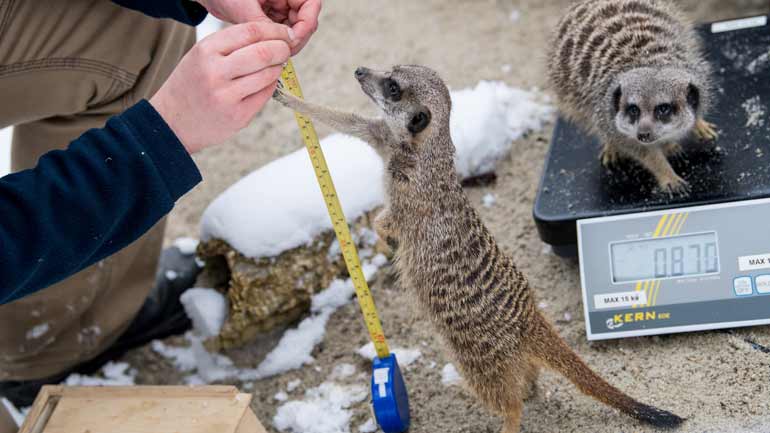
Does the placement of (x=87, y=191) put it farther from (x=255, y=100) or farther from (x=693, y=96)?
(x=693, y=96)

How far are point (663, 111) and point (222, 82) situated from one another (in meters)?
0.94

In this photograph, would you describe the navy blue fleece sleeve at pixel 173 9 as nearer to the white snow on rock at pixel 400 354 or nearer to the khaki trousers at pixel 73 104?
the khaki trousers at pixel 73 104

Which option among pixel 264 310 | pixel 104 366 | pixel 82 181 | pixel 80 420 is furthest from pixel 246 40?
pixel 104 366

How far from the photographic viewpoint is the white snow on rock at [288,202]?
1.81 m

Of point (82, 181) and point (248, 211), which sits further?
point (248, 211)

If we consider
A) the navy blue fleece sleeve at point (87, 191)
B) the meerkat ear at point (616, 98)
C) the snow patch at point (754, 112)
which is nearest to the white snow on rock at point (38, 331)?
the navy blue fleece sleeve at point (87, 191)

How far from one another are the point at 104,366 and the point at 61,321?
0.67 feet

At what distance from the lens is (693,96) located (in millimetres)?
1615

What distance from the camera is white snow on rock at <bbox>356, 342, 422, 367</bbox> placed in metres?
1.69

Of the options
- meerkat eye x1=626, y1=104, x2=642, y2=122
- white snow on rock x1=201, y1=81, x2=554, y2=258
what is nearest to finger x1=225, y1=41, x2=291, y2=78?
white snow on rock x1=201, y1=81, x2=554, y2=258

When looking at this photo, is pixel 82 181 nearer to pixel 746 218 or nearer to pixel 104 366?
pixel 104 366

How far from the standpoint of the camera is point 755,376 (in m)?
1.39

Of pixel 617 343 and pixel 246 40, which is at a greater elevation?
pixel 246 40

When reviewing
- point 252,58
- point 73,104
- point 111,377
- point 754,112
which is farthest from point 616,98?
point 111,377
